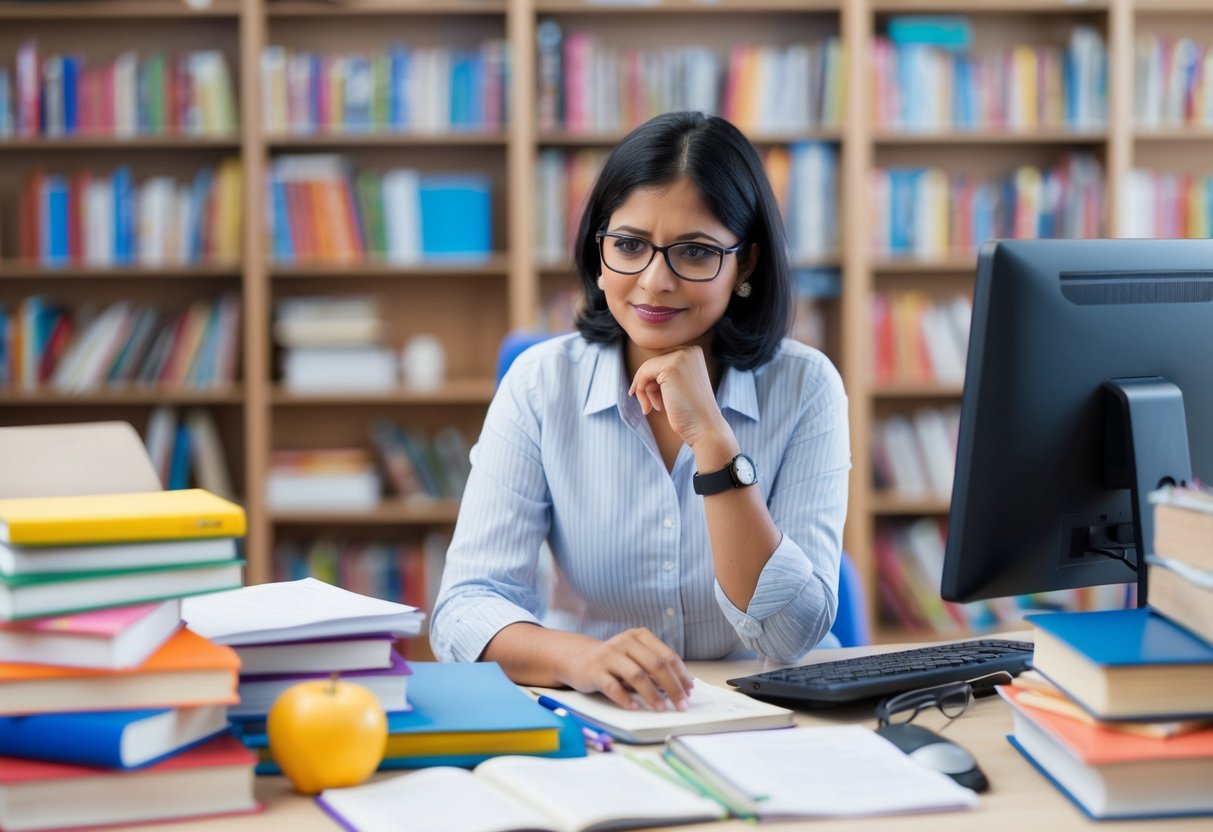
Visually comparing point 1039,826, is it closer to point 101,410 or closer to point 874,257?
point 874,257

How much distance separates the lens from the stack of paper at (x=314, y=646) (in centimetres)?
107

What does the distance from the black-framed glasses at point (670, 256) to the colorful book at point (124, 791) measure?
0.86 meters

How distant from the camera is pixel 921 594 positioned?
12.3 feet

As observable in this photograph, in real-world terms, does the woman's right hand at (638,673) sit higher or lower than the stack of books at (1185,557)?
lower

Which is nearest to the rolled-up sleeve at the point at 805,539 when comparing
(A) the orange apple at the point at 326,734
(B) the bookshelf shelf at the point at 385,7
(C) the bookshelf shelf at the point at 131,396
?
(A) the orange apple at the point at 326,734

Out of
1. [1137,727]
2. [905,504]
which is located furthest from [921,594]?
[1137,727]

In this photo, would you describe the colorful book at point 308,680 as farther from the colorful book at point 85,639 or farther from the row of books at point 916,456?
the row of books at point 916,456

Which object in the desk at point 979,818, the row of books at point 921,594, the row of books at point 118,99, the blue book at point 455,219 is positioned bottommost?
the row of books at point 921,594

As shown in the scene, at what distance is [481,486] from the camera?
168 centimetres

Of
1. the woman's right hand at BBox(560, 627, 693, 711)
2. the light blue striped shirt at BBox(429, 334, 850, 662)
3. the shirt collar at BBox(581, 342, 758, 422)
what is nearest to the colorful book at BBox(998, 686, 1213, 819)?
the woman's right hand at BBox(560, 627, 693, 711)

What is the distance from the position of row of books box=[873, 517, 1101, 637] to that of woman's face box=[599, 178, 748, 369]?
222cm

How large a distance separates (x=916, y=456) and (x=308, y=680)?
292cm

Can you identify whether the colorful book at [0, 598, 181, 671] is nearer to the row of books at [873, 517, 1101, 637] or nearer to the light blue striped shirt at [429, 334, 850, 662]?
the light blue striped shirt at [429, 334, 850, 662]

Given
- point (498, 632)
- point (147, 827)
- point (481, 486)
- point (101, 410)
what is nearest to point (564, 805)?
point (147, 827)
